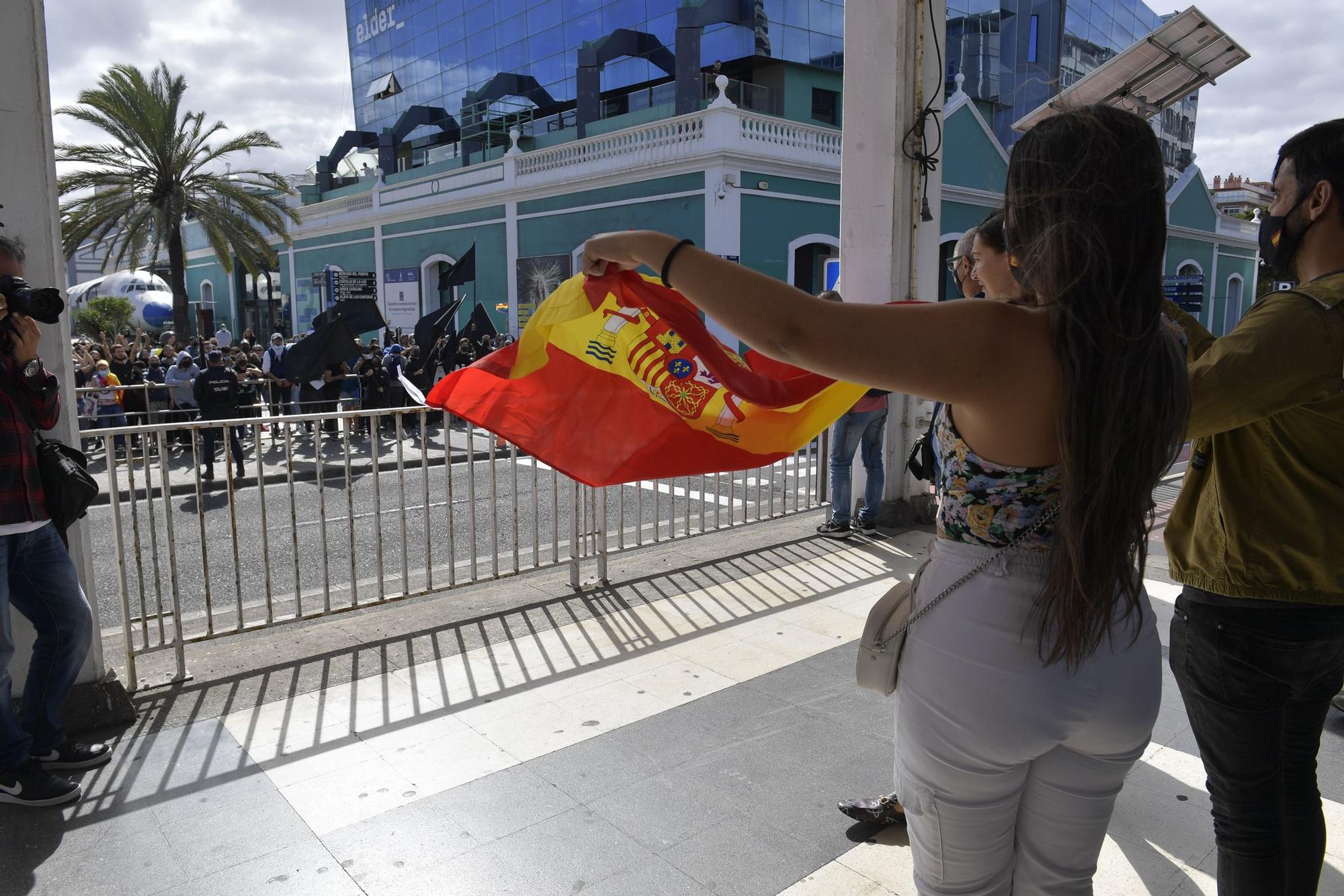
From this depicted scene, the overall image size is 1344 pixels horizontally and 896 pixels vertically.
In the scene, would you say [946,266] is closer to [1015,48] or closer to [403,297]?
[1015,48]

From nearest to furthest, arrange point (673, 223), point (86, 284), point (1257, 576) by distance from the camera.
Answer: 1. point (1257, 576)
2. point (673, 223)
3. point (86, 284)

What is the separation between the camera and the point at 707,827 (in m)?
3.14

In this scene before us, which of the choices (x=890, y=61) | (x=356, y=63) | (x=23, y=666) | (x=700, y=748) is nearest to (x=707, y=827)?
(x=700, y=748)

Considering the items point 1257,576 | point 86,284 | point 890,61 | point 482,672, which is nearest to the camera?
point 1257,576

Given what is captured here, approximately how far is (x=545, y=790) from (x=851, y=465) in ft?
15.4

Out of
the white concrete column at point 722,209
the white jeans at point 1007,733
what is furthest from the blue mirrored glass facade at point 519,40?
the white jeans at point 1007,733

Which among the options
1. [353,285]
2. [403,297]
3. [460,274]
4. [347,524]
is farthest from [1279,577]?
[403,297]

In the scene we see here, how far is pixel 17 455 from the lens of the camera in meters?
3.29

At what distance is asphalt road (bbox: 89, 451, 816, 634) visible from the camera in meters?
5.64

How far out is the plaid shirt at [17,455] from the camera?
3.26 meters

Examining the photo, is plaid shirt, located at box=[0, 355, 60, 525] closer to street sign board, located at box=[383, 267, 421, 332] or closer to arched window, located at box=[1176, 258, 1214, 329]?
street sign board, located at box=[383, 267, 421, 332]

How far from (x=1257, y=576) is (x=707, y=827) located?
194 cm

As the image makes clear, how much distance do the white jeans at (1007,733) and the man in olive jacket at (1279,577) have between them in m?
0.55

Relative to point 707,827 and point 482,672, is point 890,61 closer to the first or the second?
point 482,672
